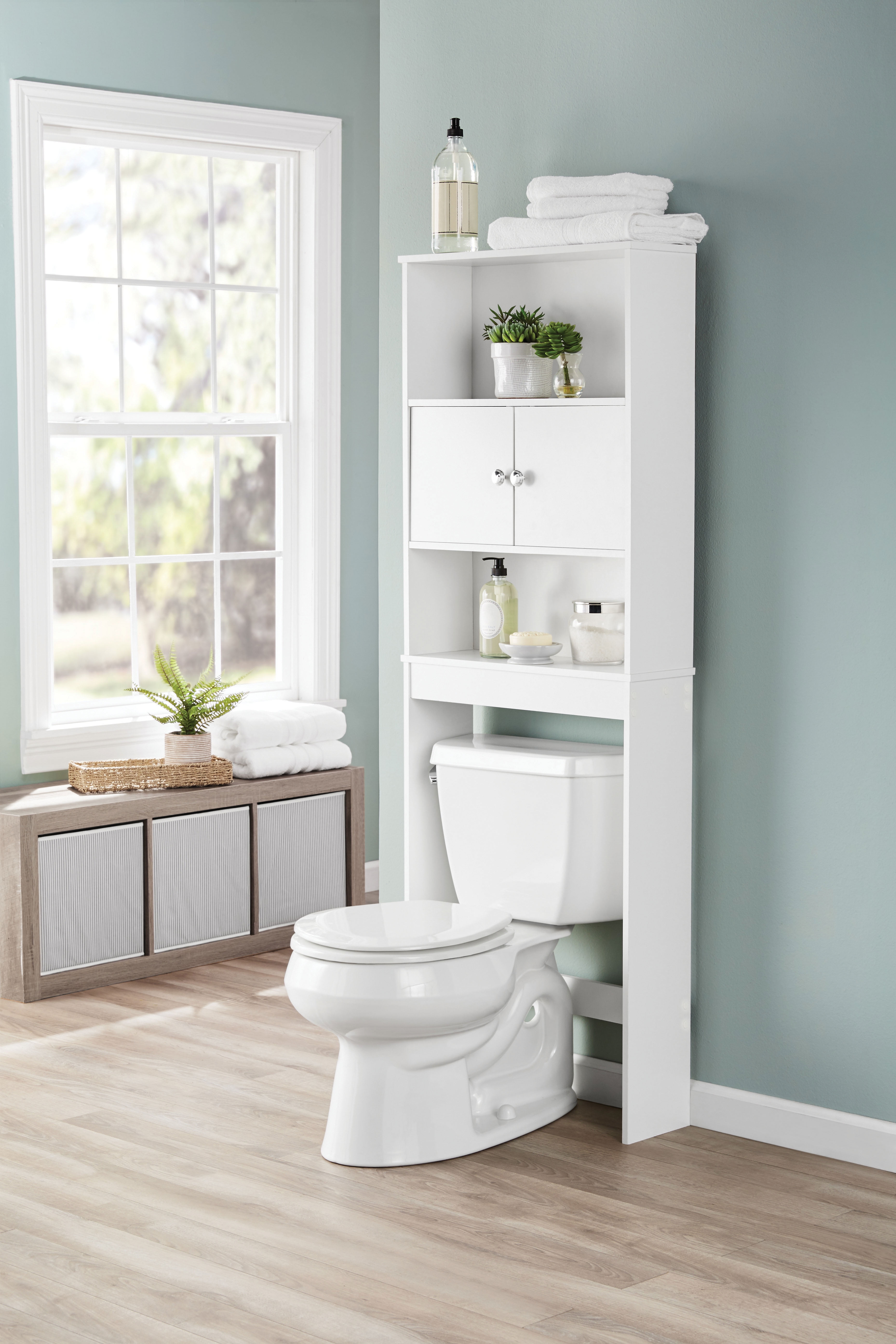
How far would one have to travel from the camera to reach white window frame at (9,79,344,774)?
15.4 ft

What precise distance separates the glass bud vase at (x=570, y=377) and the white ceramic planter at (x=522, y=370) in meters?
0.03

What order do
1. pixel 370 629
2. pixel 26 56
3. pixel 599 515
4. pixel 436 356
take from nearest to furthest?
pixel 599 515 → pixel 436 356 → pixel 26 56 → pixel 370 629

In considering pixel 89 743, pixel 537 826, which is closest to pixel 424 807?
pixel 537 826

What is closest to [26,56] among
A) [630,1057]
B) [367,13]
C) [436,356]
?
[367,13]

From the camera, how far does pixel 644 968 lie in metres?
3.29

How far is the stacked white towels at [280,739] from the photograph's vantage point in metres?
4.87

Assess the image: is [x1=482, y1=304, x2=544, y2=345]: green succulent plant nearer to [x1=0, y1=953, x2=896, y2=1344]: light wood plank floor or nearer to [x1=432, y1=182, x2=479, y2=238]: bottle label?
[x1=432, y1=182, x2=479, y2=238]: bottle label

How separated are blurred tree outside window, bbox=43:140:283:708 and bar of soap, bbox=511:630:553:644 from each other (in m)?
1.93

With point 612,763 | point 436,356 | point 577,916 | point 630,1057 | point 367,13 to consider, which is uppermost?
point 367,13

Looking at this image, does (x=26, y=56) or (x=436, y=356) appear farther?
(x=26, y=56)

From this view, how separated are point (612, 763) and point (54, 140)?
266 centimetres

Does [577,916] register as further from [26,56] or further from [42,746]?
[26,56]

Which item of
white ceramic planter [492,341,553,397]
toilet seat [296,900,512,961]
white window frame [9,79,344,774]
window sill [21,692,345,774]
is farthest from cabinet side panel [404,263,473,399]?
window sill [21,692,345,774]

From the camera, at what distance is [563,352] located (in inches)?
132
